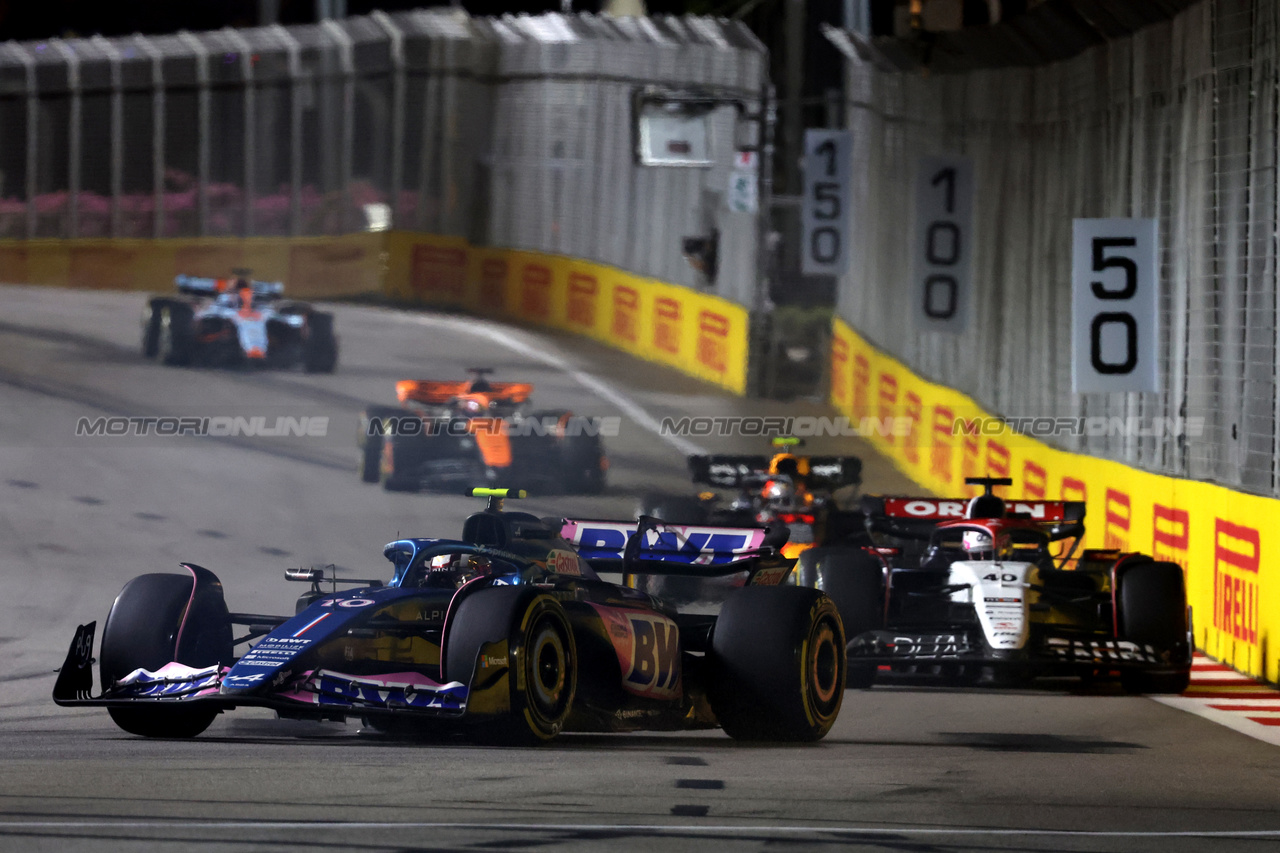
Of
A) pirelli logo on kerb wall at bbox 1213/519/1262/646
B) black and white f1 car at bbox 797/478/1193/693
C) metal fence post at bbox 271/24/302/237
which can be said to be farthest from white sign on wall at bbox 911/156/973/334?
metal fence post at bbox 271/24/302/237

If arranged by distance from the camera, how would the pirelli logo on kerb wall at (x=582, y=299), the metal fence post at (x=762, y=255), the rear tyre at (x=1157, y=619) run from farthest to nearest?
1. the pirelli logo on kerb wall at (x=582, y=299)
2. the metal fence post at (x=762, y=255)
3. the rear tyre at (x=1157, y=619)

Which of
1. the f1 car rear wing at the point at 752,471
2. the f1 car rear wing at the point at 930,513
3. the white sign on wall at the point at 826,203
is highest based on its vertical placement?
the white sign on wall at the point at 826,203

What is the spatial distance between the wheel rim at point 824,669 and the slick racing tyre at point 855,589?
2.18 m

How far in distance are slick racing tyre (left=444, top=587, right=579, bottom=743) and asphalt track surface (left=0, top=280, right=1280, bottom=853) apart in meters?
0.17

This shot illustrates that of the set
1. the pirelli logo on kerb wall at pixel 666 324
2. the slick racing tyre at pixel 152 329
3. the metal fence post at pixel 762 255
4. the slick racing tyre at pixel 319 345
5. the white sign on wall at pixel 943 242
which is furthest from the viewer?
the pirelli logo on kerb wall at pixel 666 324

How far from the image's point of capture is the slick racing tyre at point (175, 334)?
25.1 metres

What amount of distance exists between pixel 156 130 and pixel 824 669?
1099 inches

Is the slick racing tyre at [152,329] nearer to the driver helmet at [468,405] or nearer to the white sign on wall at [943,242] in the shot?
the driver helmet at [468,405]

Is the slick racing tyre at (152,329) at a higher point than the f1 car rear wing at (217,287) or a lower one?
Result: lower

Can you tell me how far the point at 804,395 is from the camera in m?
26.3

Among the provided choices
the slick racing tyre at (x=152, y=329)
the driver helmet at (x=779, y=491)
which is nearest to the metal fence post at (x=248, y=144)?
the slick racing tyre at (x=152, y=329)

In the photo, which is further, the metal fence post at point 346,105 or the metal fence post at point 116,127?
the metal fence post at point 116,127

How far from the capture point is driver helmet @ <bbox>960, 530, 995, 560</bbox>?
38.7ft

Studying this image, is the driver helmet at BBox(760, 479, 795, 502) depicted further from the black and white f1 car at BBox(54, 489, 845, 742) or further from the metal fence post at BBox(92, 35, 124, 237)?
the metal fence post at BBox(92, 35, 124, 237)
